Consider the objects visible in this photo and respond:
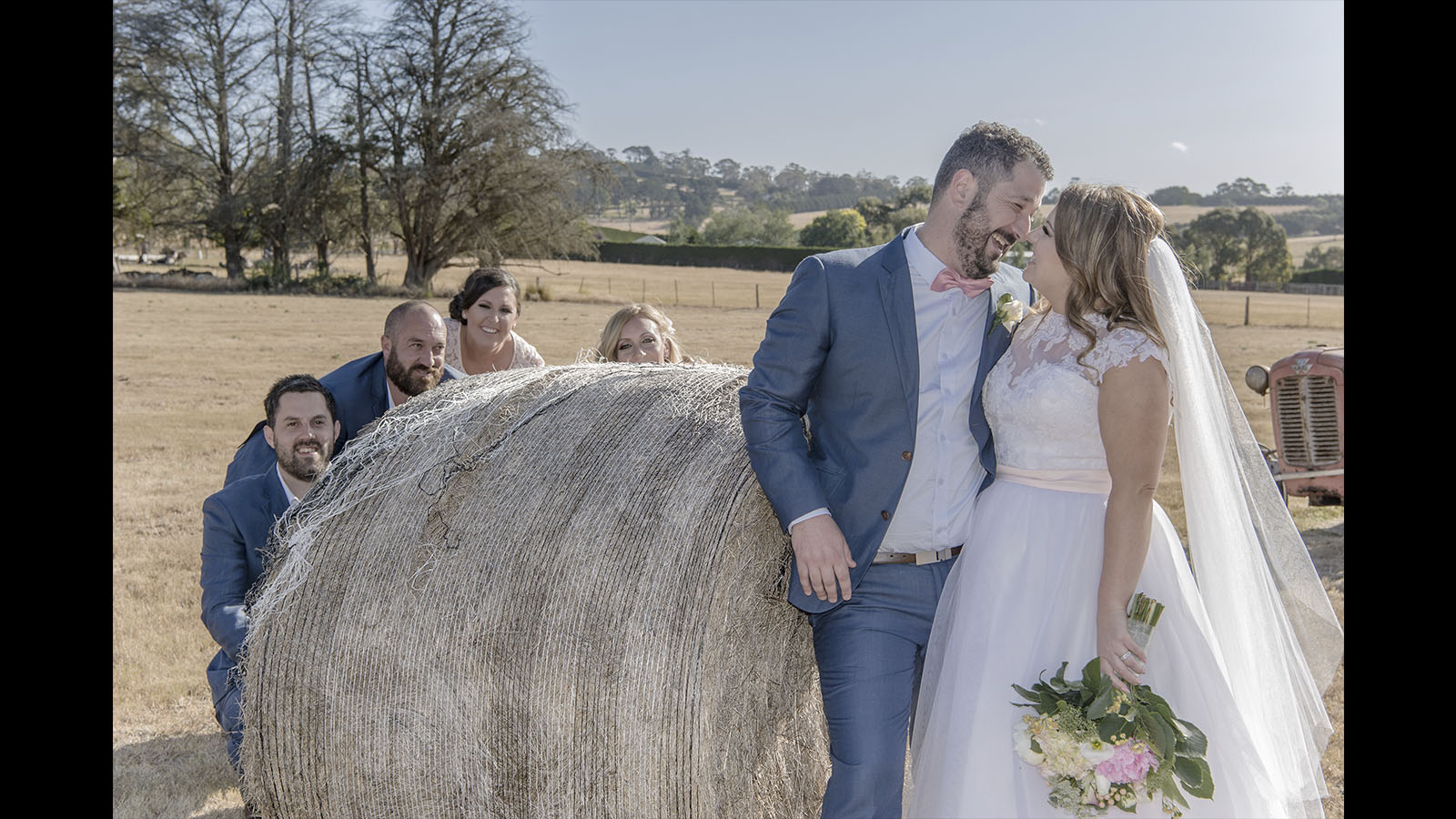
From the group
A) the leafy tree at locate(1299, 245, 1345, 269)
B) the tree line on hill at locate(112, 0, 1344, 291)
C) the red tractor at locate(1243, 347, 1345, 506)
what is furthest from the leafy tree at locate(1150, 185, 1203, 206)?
the red tractor at locate(1243, 347, 1345, 506)

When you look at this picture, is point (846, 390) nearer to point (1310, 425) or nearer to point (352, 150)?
point (1310, 425)

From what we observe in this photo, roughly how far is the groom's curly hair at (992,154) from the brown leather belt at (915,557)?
104 cm

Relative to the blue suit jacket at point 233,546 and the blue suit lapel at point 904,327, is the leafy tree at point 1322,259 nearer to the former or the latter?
the blue suit lapel at point 904,327

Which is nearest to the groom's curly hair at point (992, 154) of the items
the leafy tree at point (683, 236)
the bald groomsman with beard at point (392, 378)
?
the bald groomsman with beard at point (392, 378)

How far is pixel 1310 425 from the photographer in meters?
8.30

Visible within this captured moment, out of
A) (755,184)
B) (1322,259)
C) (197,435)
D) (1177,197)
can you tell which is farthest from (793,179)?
(197,435)

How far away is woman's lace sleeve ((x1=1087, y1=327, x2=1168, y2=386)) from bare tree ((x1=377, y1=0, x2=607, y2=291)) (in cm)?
3616

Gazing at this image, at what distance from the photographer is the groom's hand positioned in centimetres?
284

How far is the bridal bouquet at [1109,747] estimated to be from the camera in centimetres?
267

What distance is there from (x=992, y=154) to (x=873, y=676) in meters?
1.44

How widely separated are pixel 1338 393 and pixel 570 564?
7187 millimetres
